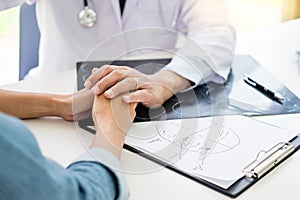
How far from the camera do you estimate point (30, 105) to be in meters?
1.01

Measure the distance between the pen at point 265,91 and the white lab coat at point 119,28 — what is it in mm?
118

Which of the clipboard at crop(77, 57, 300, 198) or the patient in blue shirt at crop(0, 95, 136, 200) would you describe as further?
the clipboard at crop(77, 57, 300, 198)

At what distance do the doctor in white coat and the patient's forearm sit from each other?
12.0 inches

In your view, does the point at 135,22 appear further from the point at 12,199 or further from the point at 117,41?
the point at 12,199

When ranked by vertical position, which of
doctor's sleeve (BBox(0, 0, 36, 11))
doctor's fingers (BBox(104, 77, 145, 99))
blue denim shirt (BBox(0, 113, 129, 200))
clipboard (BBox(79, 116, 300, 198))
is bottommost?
clipboard (BBox(79, 116, 300, 198))

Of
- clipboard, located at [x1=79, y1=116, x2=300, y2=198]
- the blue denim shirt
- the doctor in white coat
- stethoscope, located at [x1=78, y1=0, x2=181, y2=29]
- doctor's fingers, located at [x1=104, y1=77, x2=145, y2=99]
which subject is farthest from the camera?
stethoscope, located at [x1=78, y1=0, x2=181, y2=29]

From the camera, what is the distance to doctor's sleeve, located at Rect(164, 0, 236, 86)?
45.6 inches

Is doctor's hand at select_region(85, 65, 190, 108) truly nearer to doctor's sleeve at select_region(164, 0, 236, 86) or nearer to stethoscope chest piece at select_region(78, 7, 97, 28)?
doctor's sleeve at select_region(164, 0, 236, 86)

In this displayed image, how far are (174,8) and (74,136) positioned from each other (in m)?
0.60

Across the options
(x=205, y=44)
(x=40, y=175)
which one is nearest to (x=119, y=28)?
(x=205, y=44)

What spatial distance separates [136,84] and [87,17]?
0.41 meters

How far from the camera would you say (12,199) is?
1.73 feet

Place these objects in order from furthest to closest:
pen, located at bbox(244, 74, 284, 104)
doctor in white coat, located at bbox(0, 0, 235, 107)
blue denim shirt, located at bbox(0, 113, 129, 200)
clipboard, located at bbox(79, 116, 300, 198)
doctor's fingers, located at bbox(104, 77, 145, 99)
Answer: doctor in white coat, located at bbox(0, 0, 235, 107), pen, located at bbox(244, 74, 284, 104), doctor's fingers, located at bbox(104, 77, 145, 99), clipboard, located at bbox(79, 116, 300, 198), blue denim shirt, located at bbox(0, 113, 129, 200)

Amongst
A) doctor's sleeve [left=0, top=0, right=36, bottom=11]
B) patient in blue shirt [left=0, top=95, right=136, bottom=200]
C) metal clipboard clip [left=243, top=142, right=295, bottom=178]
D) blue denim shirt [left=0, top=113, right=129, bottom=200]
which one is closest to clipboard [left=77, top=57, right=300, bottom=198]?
metal clipboard clip [left=243, top=142, right=295, bottom=178]
